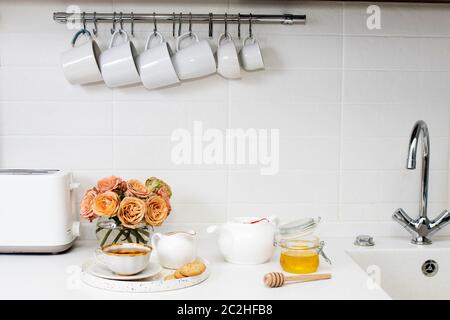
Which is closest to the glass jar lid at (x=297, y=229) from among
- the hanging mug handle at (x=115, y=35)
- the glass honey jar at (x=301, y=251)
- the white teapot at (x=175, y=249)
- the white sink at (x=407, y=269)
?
the glass honey jar at (x=301, y=251)

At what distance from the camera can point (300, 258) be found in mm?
1448

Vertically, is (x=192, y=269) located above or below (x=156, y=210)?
below

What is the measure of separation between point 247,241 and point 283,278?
0.18m

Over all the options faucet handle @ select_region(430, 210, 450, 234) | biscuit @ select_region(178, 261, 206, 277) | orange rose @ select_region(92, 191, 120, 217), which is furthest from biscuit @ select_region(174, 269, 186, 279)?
faucet handle @ select_region(430, 210, 450, 234)

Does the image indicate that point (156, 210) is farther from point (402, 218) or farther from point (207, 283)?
point (402, 218)

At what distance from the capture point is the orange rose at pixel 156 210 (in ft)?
4.94


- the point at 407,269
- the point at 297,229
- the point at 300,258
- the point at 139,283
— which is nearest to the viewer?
the point at 139,283

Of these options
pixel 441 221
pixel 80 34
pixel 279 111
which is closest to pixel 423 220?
pixel 441 221

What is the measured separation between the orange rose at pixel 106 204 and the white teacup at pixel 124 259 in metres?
0.11

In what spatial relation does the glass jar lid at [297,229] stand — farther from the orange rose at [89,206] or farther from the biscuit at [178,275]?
the orange rose at [89,206]

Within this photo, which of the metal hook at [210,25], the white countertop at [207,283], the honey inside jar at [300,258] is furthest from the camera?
the metal hook at [210,25]

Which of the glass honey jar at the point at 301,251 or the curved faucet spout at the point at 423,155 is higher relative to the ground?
the curved faucet spout at the point at 423,155

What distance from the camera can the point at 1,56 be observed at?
67.1 inches

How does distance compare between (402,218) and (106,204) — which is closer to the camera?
(106,204)
